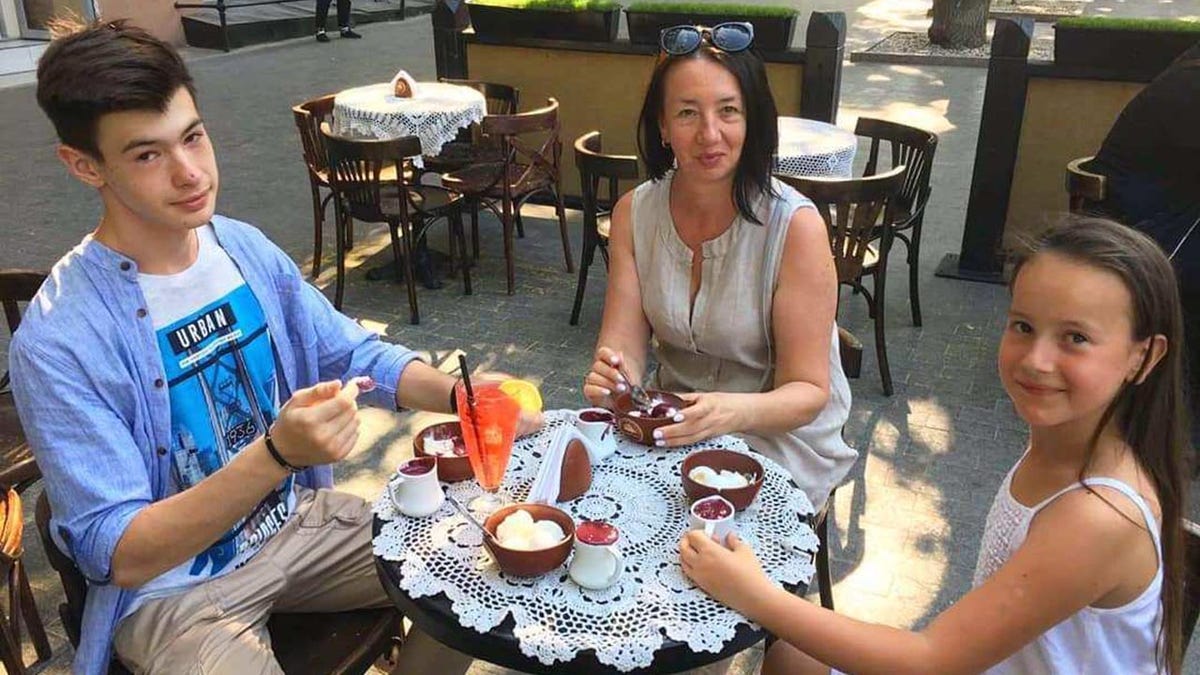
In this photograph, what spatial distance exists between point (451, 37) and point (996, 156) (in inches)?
152

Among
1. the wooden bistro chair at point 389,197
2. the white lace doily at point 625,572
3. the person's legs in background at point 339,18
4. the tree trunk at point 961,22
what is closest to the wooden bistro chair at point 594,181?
the wooden bistro chair at point 389,197

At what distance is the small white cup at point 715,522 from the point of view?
5.15ft

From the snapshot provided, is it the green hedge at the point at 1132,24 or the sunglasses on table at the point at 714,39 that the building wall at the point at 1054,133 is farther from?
the sunglasses on table at the point at 714,39

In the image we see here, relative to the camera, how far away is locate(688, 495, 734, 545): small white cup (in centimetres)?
157

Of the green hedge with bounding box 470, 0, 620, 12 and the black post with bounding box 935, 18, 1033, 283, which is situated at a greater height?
the green hedge with bounding box 470, 0, 620, 12

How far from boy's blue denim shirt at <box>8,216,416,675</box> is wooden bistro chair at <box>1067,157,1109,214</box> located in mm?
3632

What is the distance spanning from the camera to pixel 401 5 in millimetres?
16781

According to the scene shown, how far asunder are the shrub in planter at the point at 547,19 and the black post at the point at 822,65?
137cm

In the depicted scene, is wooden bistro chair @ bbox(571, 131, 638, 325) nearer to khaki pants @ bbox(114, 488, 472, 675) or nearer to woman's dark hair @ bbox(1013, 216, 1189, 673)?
khaki pants @ bbox(114, 488, 472, 675)

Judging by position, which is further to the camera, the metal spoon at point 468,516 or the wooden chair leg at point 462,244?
the wooden chair leg at point 462,244

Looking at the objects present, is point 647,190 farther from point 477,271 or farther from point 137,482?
point 477,271

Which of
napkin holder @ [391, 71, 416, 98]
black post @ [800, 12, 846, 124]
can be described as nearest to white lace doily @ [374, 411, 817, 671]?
napkin holder @ [391, 71, 416, 98]

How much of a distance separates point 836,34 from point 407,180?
276 cm

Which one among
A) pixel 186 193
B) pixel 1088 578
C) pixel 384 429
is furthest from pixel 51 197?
pixel 1088 578
